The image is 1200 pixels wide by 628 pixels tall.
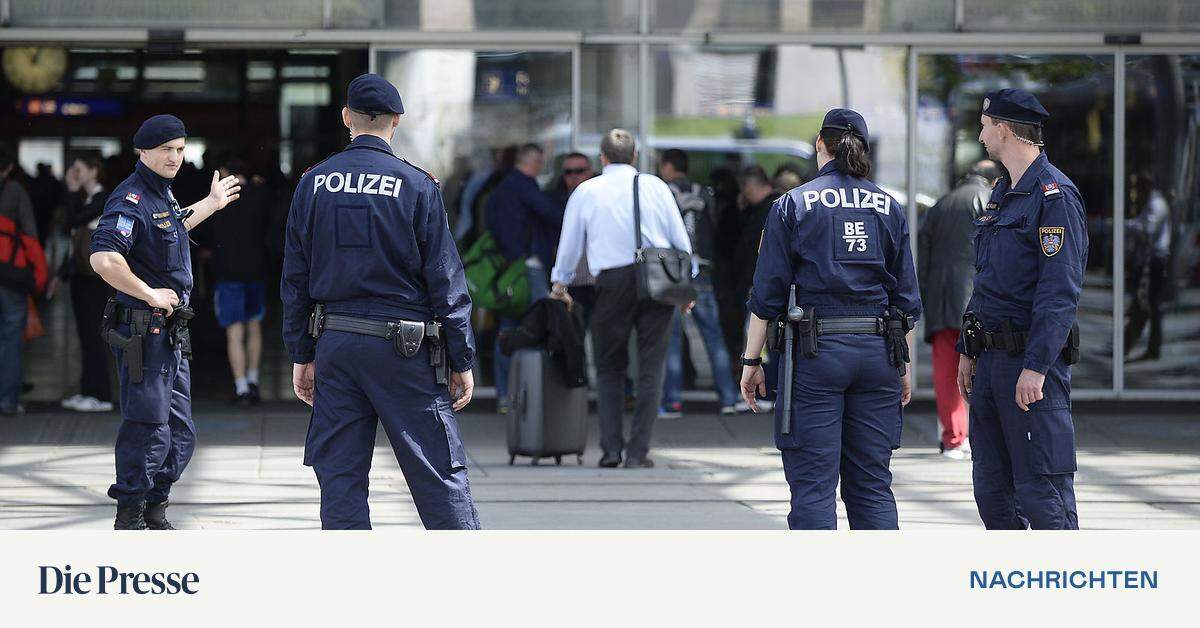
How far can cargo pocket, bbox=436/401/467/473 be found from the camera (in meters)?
5.15

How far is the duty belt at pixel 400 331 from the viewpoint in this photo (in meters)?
5.09

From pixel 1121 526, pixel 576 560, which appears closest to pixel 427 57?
pixel 1121 526

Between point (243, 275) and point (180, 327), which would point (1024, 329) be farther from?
point (243, 275)

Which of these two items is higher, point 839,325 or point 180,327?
point 839,325

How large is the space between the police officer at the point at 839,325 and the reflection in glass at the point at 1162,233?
22.5ft

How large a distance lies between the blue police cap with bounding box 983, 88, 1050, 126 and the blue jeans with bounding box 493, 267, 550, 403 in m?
5.66

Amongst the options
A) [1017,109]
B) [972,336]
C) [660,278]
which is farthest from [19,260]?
[1017,109]

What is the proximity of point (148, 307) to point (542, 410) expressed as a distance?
2.74 m

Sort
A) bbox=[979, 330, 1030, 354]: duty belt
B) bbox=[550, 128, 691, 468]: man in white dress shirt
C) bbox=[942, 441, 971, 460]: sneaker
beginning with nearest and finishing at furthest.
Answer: bbox=[979, 330, 1030, 354]: duty belt → bbox=[550, 128, 691, 468]: man in white dress shirt → bbox=[942, 441, 971, 460]: sneaker

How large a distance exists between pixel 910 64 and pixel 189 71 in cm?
895

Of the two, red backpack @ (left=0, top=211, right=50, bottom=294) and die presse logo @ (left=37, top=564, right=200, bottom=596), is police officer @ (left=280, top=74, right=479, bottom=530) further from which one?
red backpack @ (left=0, top=211, right=50, bottom=294)

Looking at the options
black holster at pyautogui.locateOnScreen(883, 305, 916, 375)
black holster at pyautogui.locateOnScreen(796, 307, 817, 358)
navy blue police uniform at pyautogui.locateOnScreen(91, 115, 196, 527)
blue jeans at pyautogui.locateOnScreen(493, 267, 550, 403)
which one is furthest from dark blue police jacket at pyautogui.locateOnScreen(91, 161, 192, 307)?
blue jeans at pyautogui.locateOnScreen(493, 267, 550, 403)

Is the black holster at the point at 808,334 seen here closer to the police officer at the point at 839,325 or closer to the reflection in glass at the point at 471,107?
the police officer at the point at 839,325

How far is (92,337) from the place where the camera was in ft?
37.1
